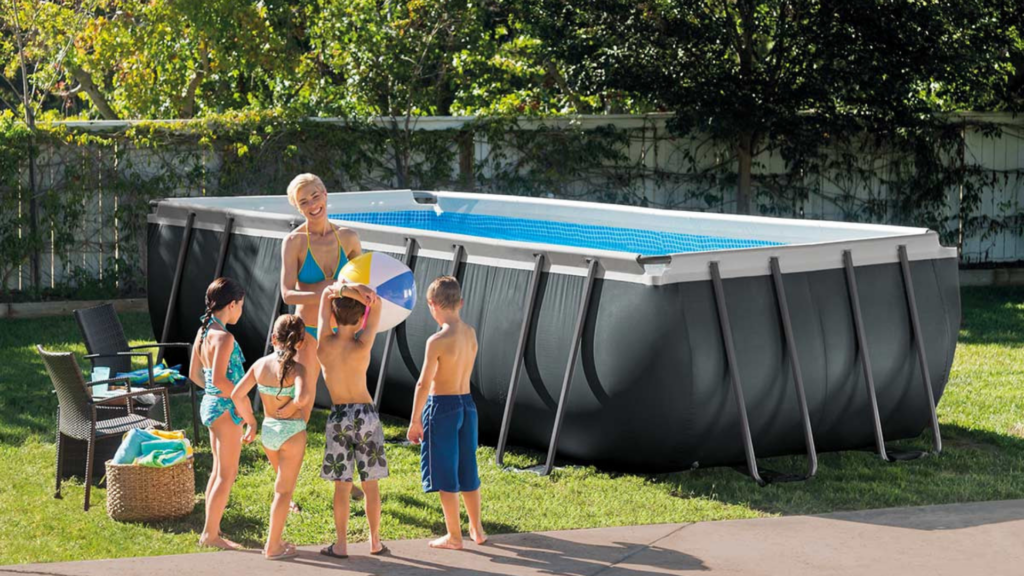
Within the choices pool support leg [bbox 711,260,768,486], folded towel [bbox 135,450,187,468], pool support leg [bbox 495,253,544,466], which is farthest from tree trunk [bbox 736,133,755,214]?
folded towel [bbox 135,450,187,468]

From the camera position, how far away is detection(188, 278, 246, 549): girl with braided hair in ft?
21.1

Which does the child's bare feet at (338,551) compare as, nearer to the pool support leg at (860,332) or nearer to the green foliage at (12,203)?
the pool support leg at (860,332)

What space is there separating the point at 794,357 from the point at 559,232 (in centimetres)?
446

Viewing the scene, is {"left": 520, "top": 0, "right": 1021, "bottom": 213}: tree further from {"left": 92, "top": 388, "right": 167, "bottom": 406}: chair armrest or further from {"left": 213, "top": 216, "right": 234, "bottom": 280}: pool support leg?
{"left": 92, "top": 388, "right": 167, "bottom": 406}: chair armrest

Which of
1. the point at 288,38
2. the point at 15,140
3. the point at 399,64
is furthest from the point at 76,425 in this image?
the point at 288,38

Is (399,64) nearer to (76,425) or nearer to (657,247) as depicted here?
(657,247)

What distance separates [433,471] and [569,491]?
1314 mm

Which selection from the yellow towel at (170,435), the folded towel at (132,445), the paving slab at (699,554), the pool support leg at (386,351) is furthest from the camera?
the pool support leg at (386,351)

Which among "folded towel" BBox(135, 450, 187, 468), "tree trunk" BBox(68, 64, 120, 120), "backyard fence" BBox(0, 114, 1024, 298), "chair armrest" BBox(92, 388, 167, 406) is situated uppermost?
"tree trunk" BBox(68, 64, 120, 120)

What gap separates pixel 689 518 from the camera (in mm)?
6926

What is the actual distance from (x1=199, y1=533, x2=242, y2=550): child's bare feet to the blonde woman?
1104mm

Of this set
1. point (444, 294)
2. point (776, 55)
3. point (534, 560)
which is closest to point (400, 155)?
point (776, 55)

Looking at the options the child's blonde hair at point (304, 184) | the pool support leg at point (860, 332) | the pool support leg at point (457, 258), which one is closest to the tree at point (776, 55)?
the pool support leg at point (457, 258)

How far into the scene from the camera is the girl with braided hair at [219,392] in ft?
21.1
